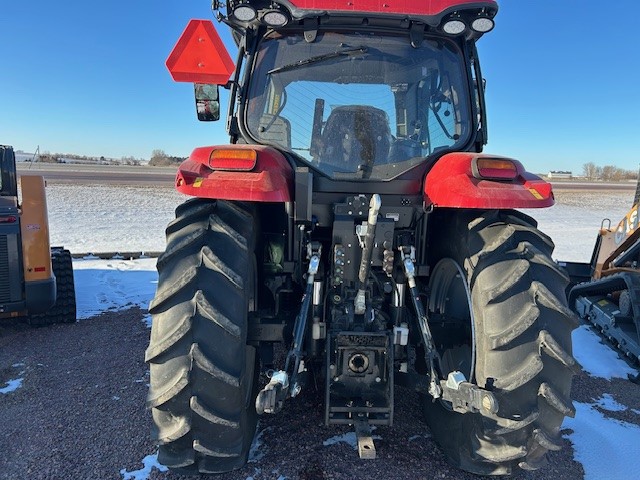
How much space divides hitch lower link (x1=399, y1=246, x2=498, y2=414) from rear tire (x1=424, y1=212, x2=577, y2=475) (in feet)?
0.25

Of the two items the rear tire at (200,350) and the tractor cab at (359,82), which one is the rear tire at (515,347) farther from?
the rear tire at (200,350)

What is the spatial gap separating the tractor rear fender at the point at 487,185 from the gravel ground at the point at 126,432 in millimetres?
1440

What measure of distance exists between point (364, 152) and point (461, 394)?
1.39 metres

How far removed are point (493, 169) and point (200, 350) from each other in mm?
1612

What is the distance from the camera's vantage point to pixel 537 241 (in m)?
2.39

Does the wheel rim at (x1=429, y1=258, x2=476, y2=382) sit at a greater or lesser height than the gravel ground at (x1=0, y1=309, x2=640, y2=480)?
greater

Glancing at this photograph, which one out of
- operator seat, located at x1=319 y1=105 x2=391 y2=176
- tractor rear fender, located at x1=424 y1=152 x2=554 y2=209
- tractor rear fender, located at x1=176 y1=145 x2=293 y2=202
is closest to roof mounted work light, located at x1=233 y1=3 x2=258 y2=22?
operator seat, located at x1=319 y1=105 x2=391 y2=176

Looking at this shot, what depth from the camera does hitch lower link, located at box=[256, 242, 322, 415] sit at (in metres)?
2.10

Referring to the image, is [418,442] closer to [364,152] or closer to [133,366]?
[364,152]

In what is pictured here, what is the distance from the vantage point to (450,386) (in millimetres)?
2240

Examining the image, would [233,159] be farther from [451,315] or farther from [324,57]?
[451,315]

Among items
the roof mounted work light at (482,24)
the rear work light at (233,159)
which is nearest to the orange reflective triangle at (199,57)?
the rear work light at (233,159)

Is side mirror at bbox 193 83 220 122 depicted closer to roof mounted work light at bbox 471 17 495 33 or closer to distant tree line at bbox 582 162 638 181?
roof mounted work light at bbox 471 17 495 33

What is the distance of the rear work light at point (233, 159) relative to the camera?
7.64 ft
